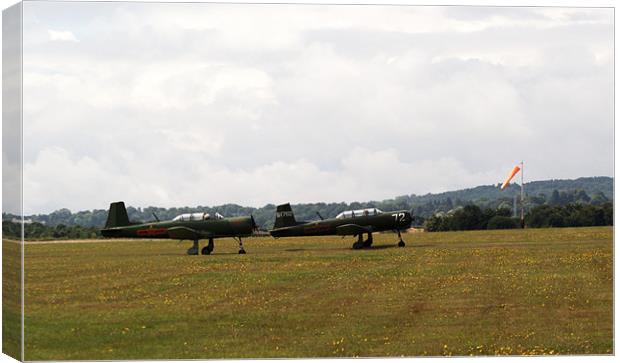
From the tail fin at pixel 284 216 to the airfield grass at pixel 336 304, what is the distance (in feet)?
4.36

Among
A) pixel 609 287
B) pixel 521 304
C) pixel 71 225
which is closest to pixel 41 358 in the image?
pixel 71 225

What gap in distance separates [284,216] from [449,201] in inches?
165

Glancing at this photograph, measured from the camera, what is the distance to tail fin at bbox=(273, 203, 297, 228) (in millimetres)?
25969

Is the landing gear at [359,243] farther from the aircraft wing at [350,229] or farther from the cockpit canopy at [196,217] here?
the cockpit canopy at [196,217]

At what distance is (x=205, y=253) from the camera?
1235 inches

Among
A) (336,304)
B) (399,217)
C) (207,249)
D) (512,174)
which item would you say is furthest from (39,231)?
(512,174)

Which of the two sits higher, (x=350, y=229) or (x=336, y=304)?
(x=350, y=229)

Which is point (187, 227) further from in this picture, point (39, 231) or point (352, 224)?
point (39, 231)

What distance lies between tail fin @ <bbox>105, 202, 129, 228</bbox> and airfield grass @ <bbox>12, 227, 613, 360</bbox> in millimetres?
966

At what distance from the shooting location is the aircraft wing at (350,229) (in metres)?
29.6

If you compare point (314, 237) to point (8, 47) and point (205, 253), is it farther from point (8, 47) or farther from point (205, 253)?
point (8, 47)

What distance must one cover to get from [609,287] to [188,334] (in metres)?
9.68

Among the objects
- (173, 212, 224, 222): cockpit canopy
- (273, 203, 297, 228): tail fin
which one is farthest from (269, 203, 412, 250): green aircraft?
(173, 212, 224, 222): cockpit canopy

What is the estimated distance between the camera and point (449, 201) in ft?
86.9
